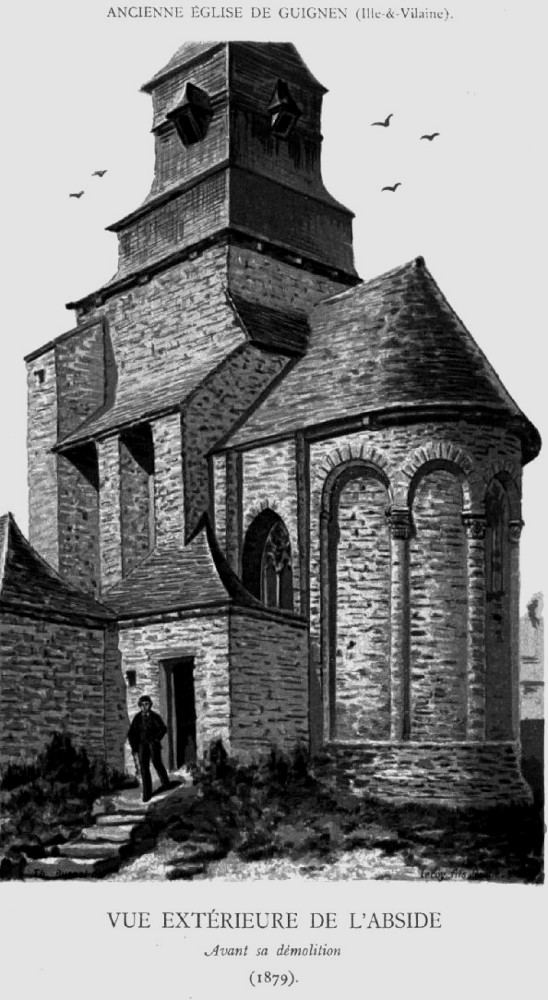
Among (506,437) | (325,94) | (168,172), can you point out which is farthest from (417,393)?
(168,172)

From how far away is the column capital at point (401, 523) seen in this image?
761 inches

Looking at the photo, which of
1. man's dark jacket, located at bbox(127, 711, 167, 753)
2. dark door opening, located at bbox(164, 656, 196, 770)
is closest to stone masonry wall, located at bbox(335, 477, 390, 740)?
dark door opening, located at bbox(164, 656, 196, 770)

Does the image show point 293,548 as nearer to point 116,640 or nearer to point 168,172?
point 116,640

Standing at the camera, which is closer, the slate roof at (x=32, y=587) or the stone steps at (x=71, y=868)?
the stone steps at (x=71, y=868)

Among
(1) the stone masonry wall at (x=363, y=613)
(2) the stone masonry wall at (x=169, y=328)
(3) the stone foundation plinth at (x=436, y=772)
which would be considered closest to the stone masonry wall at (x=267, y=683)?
(1) the stone masonry wall at (x=363, y=613)

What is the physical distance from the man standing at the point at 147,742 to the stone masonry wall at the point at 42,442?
4480 mm

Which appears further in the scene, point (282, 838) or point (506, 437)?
point (506, 437)

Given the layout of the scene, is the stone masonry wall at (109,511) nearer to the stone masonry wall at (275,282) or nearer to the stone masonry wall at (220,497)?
the stone masonry wall at (220,497)

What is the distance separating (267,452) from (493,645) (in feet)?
13.8

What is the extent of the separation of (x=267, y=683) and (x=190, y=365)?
5455 millimetres

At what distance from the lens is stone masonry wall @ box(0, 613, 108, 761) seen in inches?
719

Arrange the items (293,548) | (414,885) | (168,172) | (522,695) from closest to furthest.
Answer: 1. (414,885)
2. (522,695)
3. (293,548)
4. (168,172)

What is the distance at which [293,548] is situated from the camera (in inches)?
790
